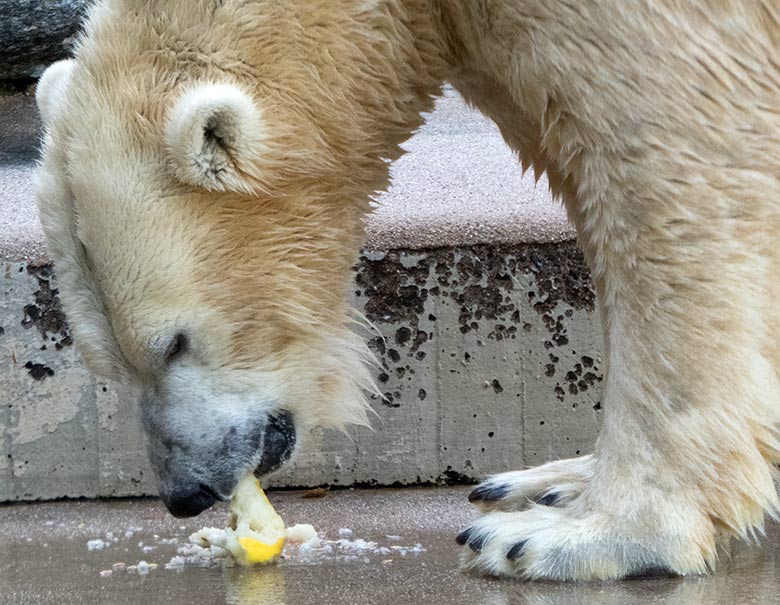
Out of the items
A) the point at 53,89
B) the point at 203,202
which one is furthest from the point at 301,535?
the point at 53,89

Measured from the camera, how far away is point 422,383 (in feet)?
10.2

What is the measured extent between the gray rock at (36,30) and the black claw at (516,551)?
8.81 feet

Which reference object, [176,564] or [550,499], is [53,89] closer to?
[176,564]

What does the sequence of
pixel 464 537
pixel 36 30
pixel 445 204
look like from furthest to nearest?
1. pixel 36 30
2. pixel 445 204
3. pixel 464 537

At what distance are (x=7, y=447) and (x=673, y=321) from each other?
1783 mm

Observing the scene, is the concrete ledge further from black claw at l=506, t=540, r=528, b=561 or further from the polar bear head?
black claw at l=506, t=540, r=528, b=561

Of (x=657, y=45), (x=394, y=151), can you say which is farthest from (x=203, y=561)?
(x=657, y=45)

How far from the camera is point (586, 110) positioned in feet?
6.77

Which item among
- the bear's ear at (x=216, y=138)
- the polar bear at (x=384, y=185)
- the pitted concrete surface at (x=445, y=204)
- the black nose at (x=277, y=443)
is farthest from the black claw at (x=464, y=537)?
the pitted concrete surface at (x=445, y=204)

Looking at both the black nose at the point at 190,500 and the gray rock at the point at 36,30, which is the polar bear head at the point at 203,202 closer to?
the black nose at the point at 190,500

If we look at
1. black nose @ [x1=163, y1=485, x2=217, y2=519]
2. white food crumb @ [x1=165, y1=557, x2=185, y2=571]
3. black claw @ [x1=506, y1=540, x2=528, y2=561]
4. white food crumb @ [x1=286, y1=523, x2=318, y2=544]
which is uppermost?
black nose @ [x1=163, y1=485, x2=217, y2=519]

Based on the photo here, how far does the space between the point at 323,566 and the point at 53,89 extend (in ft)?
3.28

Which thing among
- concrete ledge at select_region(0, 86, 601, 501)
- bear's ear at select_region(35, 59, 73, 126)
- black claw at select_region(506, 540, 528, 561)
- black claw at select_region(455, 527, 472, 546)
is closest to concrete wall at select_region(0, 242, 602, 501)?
concrete ledge at select_region(0, 86, 601, 501)

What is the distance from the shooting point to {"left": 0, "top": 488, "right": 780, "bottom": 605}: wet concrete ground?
6.33 feet
